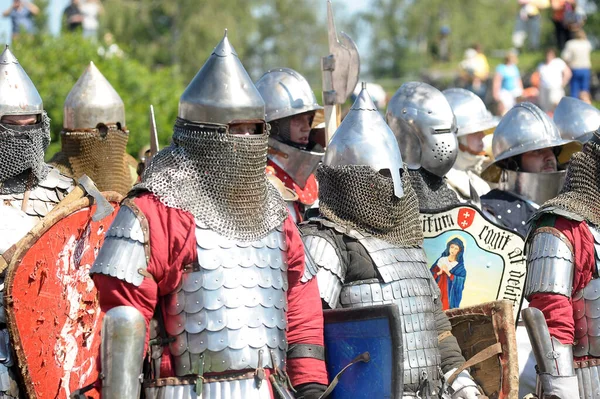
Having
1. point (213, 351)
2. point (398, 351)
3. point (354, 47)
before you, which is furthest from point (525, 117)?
point (213, 351)

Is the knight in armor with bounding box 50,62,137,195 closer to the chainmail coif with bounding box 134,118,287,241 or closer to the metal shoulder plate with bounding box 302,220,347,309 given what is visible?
the metal shoulder plate with bounding box 302,220,347,309

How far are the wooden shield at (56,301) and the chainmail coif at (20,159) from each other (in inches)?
47.0

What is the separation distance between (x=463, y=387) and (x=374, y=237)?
0.79 metres

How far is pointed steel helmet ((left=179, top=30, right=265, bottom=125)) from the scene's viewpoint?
500cm

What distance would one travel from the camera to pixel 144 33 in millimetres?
37969

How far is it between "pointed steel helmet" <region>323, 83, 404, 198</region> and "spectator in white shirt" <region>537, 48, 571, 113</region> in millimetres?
9627

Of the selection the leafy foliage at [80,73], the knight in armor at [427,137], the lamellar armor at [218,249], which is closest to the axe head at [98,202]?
the lamellar armor at [218,249]

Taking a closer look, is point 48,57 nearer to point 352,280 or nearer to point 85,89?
point 85,89

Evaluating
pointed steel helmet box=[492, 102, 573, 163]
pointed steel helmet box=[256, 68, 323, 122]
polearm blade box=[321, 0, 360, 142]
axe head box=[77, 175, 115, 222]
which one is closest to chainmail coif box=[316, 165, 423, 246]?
axe head box=[77, 175, 115, 222]

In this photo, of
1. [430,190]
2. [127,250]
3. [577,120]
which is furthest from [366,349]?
[577,120]

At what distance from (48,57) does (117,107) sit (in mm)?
6774

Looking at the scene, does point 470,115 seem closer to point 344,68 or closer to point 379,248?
point 344,68

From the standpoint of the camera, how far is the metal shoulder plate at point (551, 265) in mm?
6012

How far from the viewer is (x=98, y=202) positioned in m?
5.48
